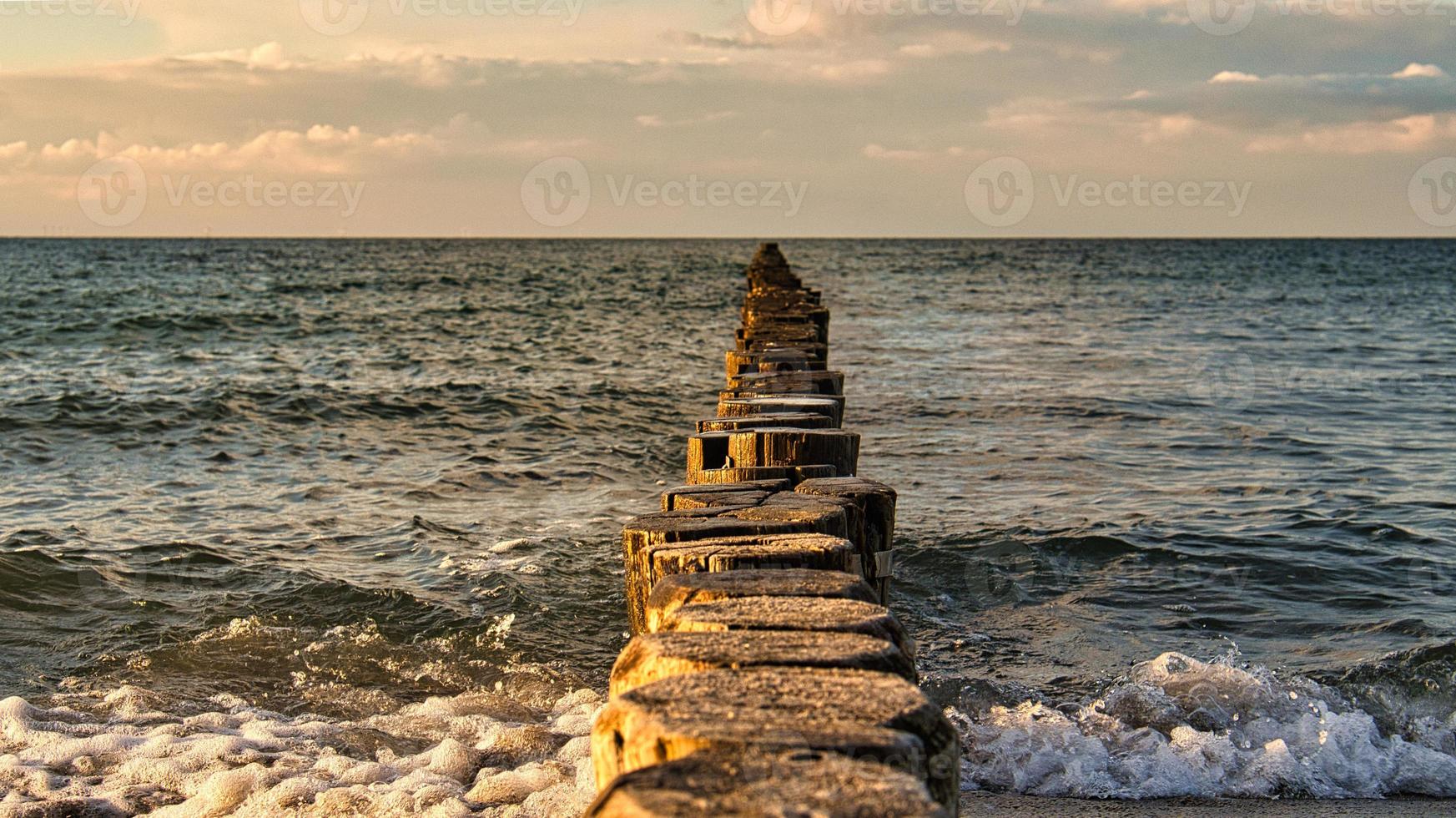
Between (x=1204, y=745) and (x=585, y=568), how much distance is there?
3.89 m

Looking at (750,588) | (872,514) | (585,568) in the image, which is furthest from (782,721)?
(585,568)

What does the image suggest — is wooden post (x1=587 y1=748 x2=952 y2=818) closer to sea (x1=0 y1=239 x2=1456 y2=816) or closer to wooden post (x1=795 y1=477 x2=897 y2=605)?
wooden post (x1=795 y1=477 x2=897 y2=605)

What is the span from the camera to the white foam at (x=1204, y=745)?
464cm

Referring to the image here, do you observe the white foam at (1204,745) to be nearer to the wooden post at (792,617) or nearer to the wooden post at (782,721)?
the wooden post at (792,617)

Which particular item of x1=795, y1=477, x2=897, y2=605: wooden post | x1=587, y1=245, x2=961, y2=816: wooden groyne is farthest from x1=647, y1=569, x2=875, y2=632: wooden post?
x1=795, y1=477, x2=897, y2=605: wooden post

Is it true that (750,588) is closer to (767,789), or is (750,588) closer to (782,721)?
(782,721)

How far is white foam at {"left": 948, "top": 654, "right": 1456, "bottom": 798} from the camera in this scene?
4641 millimetres

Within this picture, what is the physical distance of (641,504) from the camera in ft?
31.0

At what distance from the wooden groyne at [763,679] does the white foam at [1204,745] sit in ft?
4.35

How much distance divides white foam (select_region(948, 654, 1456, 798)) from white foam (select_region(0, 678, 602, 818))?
5.33 feet

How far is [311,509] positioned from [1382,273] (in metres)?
62.9

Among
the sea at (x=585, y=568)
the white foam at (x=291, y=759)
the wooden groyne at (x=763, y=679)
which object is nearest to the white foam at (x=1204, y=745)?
the sea at (x=585, y=568)

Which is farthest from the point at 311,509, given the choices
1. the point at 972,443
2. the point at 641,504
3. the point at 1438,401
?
the point at 1438,401

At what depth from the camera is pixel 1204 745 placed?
4.90m
